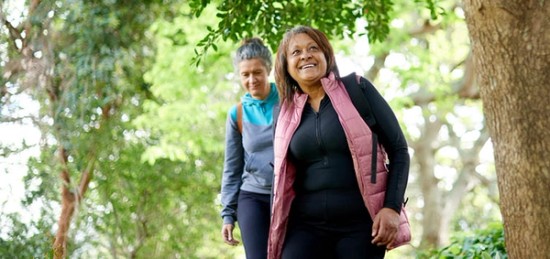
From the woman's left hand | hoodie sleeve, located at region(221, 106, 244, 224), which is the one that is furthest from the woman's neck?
hoodie sleeve, located at region(221, 106, 244, 224)

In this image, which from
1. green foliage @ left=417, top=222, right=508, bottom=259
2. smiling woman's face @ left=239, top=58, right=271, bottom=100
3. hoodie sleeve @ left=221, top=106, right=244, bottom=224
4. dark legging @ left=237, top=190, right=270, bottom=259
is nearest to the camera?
dark legging @ left=237, top=190, right=270, bottom=259

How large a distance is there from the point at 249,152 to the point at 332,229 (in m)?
1.12

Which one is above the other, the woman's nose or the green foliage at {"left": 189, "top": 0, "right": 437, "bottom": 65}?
the green foliage at {"left": 189, "top": 0, "right": 437, "bottom": 65}

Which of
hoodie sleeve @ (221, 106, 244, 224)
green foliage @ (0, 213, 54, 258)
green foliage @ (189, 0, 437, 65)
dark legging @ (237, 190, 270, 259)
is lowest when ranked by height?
green foliage @ (0, 213, 54, 258)

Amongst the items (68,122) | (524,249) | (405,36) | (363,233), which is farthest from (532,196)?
(405,36)

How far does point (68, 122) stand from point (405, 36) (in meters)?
6.76

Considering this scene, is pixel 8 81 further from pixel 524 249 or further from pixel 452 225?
pixel 452 225

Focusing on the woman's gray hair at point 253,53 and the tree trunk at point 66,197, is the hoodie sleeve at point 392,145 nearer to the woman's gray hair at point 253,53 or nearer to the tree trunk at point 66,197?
the woman's gray hair at point 253,53

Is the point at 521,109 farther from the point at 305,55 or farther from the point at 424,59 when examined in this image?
the point at 424,59

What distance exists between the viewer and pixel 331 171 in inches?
132

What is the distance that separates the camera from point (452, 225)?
2006cm

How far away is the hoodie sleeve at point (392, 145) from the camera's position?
11.0 ft

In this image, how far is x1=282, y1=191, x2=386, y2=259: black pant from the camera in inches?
132

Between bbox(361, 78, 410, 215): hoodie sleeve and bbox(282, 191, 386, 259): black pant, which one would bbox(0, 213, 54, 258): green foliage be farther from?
bbox(361, 78, 410, 215): hoodie sleeve
